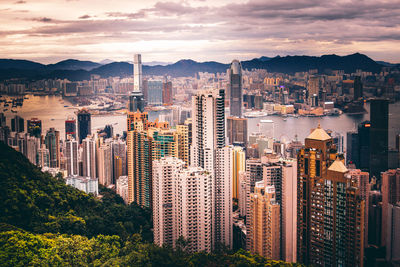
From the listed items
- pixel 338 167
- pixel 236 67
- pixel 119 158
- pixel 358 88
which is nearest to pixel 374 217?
pixel 338 167

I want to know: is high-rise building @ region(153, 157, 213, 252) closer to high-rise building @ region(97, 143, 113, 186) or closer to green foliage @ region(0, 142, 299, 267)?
green foliage @ region(0, 142, 299, 267)

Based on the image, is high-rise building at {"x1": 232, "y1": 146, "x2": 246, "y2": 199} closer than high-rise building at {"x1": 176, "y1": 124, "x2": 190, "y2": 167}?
Yes

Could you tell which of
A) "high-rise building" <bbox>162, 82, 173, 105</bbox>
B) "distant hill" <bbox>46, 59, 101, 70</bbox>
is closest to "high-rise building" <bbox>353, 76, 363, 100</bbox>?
"high-rise building" <bbox>162, 82, 173, 105</bbox>

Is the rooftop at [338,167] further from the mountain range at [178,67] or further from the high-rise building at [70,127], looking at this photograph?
the high-rise building at [70,127]

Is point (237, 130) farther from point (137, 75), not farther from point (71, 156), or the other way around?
point (71, 156)

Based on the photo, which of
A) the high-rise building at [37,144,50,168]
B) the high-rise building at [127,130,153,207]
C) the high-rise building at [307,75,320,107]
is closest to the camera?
the high-rise building at [307,75,320,107]
